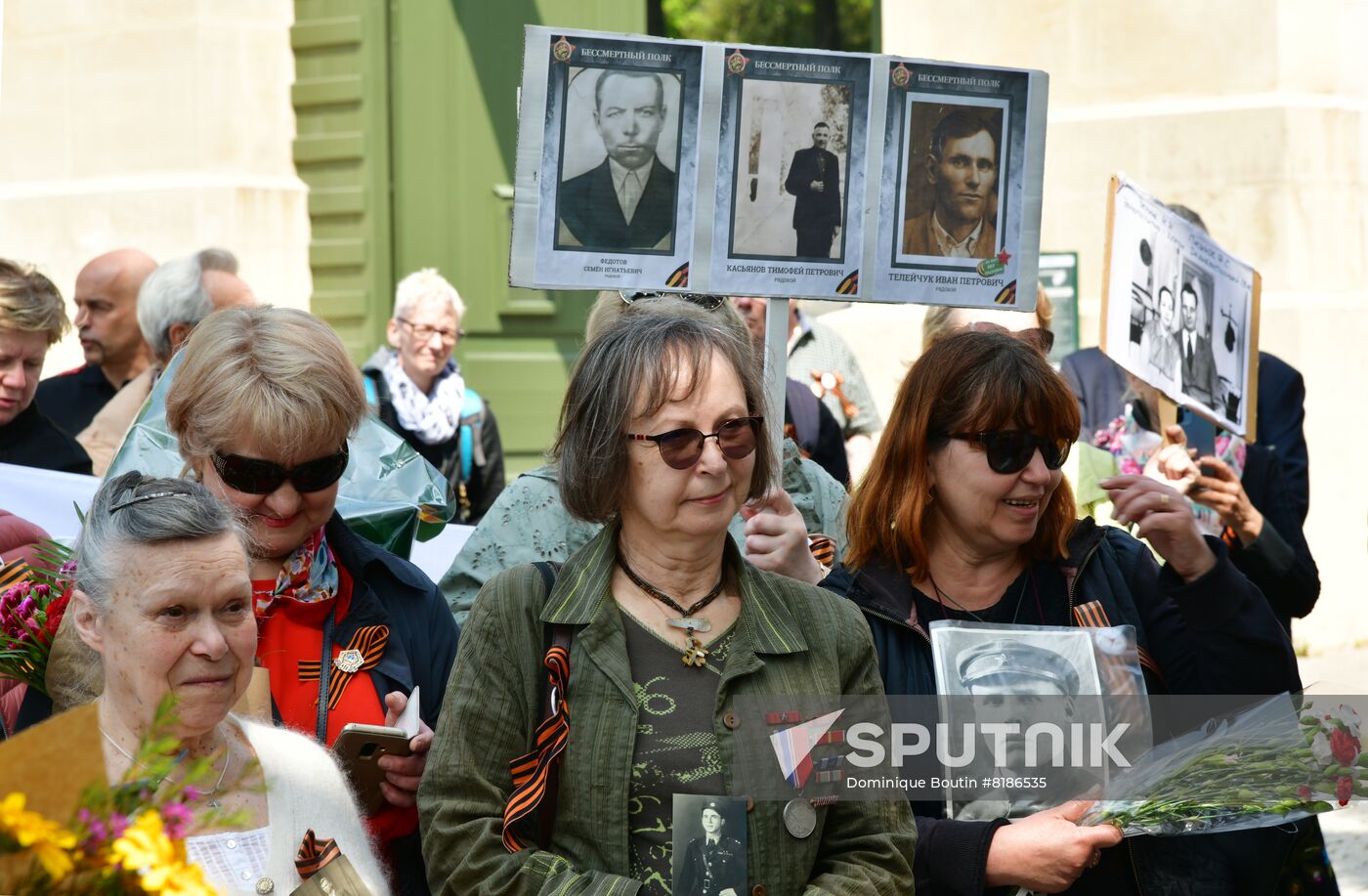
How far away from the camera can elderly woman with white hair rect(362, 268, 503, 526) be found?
721 centimetres

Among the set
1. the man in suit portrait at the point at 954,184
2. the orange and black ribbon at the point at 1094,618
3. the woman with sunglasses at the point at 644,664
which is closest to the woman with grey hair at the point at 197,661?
the woman with sunglasses at the point at 644,664

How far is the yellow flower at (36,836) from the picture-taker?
70.0 inches

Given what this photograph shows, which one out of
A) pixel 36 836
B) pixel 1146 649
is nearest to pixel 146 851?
pixel 36 836

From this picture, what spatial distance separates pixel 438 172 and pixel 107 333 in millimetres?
3178

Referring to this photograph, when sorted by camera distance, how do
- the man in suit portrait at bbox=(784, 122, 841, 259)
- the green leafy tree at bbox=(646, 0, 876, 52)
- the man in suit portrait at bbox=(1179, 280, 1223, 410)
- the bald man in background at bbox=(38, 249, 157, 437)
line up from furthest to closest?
1. the green leafy tree at bbox=(646, 0, 876, 52)
2. the bald man in background at bbox=(38, 249, 157, 437)
3. the man in suit portrait at bbox=(1179, 280, 1223, 410)
4. the man in suit portrait at bbox=(784, 122, 841, 259)

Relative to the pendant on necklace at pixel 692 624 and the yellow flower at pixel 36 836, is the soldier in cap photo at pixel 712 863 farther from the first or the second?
the yellow flower at pixel 36 836

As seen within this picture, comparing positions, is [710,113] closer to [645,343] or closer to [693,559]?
[645,343]

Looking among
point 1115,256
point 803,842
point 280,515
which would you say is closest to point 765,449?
point 803,842

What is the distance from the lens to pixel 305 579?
3377 millimetres

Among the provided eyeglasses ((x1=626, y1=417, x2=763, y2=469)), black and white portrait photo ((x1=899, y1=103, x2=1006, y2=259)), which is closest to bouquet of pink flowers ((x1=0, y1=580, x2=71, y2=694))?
eyeglasses ((x1=626, y1=417, x2=763, y2=469))

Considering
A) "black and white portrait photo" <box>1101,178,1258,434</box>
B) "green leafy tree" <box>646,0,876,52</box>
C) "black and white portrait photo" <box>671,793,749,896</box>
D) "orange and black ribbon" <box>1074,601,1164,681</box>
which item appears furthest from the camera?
"green leafy tree" <box>646,0,876,52</box>

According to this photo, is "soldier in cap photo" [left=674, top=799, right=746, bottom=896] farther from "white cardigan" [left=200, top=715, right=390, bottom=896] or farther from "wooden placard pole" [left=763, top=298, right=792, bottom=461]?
"wooden placard pole" [left=763, top=298, right=792, bottom=461]

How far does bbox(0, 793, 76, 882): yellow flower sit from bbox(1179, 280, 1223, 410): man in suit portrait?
3.19 metres

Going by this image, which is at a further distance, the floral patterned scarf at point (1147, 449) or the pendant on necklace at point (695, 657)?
the floral patterned scarf at point (1147, 449)
